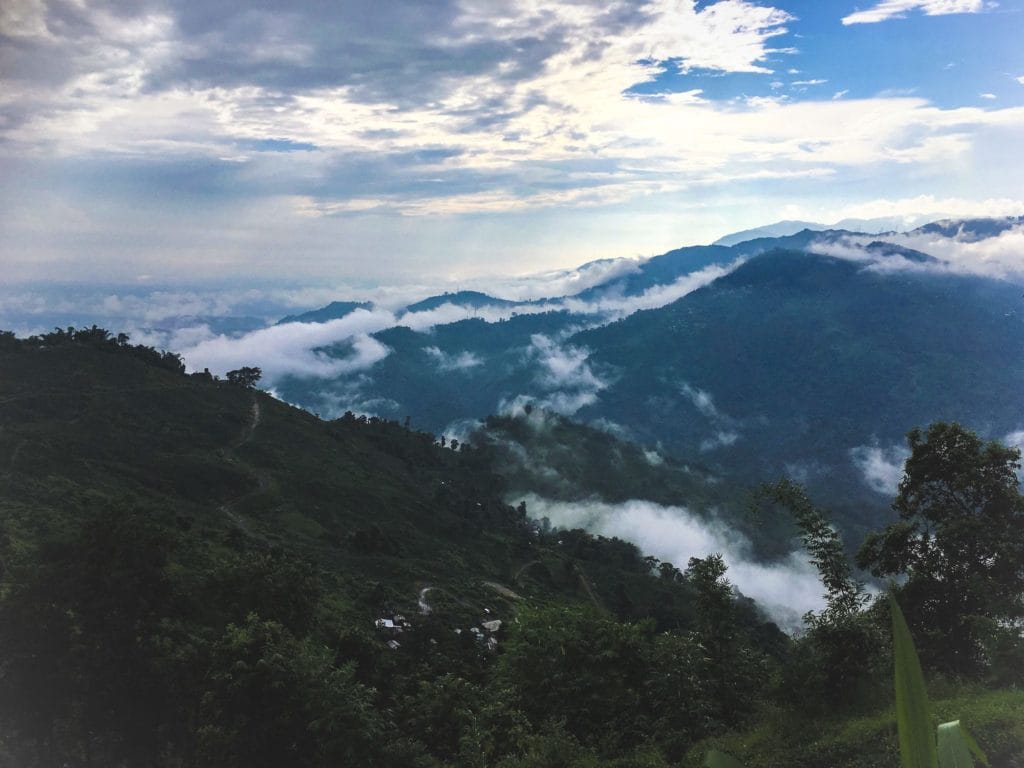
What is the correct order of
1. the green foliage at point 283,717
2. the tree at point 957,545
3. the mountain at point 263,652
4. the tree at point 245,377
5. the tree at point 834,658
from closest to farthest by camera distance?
the green foliage at point 283,717 → the mountain at point 263,652 → the tree at point 834,658 → the tree at point 957,545 → the tree at point 245,377

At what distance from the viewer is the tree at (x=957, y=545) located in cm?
1930

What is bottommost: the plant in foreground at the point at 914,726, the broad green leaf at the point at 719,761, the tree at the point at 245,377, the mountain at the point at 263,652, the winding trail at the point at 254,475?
the winding trail at the point at 254,475

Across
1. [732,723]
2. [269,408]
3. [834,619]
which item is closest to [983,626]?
[834,619]

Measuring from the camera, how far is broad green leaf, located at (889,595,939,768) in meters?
2.26

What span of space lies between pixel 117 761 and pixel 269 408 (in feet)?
256

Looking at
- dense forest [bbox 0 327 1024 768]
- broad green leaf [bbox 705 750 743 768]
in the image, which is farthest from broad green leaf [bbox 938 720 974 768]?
dense forest [bbox 0 327 1024 768]

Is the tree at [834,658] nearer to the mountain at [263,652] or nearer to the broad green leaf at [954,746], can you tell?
the mountain at [263,652]

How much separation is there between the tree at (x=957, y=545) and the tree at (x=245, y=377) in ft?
320

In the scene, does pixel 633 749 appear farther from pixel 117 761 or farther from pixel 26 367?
pixel 26 367

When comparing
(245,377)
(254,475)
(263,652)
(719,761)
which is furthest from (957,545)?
(245,377)

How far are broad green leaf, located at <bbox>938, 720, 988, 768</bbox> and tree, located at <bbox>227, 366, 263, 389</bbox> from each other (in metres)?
108

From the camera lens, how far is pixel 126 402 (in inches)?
2798

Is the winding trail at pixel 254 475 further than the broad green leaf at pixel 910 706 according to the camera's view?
Yes

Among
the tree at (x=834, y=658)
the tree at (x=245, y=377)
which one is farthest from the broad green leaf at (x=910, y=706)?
the tree at (x=245, y=377)
